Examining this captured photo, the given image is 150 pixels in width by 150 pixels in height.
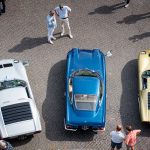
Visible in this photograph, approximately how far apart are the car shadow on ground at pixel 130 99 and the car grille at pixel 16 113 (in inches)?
147

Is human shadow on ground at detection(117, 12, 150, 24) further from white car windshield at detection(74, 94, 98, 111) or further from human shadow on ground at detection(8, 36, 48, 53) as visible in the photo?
white car windshield at detection(74, 94, 98, 111)

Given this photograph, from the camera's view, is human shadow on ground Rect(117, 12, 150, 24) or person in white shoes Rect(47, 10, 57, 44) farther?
human shadow on ground Rect(117, 12, 150, 24)

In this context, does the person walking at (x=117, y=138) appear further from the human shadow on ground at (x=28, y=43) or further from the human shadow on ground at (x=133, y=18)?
the human shadow on ground at (x=133, y=18)

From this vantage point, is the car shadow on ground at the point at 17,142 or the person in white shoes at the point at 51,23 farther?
the person in white shoes at the point at 51,23

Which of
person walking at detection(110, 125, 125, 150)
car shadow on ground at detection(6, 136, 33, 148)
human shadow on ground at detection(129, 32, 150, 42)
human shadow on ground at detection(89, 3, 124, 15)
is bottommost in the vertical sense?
car shadow on ground at detection(6, 136, 33, 148)

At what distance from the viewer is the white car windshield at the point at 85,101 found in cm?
2014

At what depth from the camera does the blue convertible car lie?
19875 mm

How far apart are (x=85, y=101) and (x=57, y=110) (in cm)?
146

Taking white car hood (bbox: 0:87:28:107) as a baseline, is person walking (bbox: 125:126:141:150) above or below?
below

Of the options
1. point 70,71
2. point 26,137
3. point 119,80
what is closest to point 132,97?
point 119,80

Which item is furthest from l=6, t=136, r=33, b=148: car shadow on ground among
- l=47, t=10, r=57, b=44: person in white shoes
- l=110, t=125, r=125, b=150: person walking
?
l=47, t=10, r=57, b=44: person in white shoes

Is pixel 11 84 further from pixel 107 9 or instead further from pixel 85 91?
pixel 107 9

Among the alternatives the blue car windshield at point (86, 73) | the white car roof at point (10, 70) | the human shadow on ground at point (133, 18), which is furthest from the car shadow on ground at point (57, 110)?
the human shadow on ground at point (133, 18)

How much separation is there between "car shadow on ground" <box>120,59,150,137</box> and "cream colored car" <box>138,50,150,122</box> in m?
0.58
